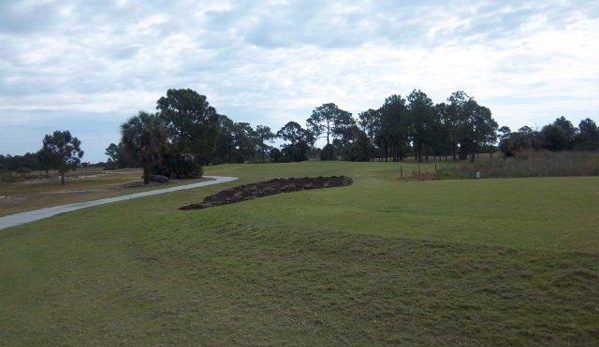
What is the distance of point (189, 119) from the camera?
181 ft

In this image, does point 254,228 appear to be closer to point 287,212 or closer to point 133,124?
point 287,212

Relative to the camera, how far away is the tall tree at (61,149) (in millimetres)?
56531

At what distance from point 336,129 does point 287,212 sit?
299ft

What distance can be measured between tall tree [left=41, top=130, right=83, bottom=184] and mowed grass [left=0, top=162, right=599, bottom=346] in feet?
163

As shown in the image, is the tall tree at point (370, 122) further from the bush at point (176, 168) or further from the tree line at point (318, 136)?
the bush at point (176, 168)

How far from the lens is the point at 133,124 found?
40.5 m

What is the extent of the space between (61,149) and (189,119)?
16383 mm

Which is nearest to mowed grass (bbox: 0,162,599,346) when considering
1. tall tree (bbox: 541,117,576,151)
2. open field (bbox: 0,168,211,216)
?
open field (bbox: 0,168,211,216)

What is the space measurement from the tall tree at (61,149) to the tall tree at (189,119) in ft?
43.1

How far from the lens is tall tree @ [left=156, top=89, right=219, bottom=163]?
54.2 meters

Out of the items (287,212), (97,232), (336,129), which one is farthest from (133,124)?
(336,129)

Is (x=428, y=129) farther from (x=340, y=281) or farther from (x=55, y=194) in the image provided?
(x=340, y=281)

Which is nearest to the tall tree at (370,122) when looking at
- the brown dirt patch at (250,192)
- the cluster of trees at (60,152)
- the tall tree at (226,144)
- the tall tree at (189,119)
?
the tall tree at (226,144)

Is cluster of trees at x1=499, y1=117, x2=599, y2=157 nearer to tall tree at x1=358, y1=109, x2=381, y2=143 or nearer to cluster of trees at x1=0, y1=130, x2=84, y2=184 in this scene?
tall tree at x1=358, y1=109, x2=381, y2=143
